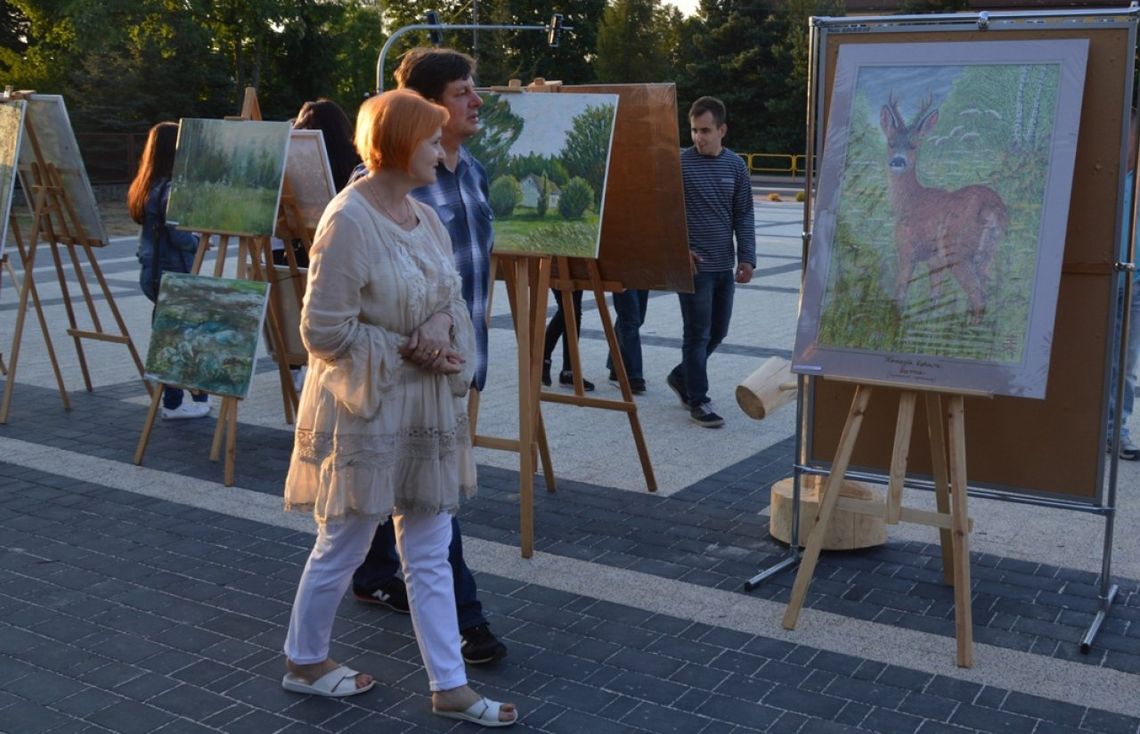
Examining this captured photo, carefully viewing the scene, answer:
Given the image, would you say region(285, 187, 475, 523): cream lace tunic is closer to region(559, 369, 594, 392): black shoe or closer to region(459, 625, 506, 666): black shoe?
region(459, 625, 506, 666): black shoe

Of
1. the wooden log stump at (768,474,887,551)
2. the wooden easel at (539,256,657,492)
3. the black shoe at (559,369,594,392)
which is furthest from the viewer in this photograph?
the black shoe at (559,369,594,392)

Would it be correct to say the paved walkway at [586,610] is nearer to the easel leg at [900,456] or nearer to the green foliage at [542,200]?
the easel leg at [900,456]

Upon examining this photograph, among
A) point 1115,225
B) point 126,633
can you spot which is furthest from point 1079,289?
point 126,633

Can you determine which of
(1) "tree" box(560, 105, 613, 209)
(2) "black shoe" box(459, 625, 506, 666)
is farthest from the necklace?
(1) "tree" box(560, 105, 613, 209)

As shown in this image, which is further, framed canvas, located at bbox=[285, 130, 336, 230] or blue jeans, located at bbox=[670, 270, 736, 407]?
blue jeans, located at bbox=[670, 270, 736, 407]

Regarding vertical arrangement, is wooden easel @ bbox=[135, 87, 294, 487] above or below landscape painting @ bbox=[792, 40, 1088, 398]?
below

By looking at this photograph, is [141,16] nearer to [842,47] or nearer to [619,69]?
[619,69]


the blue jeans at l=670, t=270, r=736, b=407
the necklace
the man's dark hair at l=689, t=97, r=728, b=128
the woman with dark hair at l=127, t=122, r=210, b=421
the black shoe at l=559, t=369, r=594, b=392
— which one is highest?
the man's dark hair at l=689, t=97, r=728, b=128

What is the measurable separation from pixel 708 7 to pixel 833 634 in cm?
5446

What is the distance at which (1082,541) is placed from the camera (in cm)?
566

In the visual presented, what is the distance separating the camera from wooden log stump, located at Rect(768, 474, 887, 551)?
543 centimetres

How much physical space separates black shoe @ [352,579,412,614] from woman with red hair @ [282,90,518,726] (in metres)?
0.86

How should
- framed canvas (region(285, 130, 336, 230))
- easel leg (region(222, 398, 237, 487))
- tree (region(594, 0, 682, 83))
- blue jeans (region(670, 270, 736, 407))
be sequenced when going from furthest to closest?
1. tree (region(594, 0, 682, 83))
2. blue jeans (region(670, 270, 736, 407))
3. framed canvas (region(285, 130, 336, 230))
4. easel leg (region(222, 398, 237, 487))

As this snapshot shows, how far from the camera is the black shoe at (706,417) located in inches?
310
